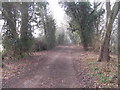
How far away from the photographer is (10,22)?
13.1m

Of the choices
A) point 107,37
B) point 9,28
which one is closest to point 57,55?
point 9,28

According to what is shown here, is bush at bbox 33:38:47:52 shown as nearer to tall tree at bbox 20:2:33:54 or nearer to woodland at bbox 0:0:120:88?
woodland at bbox 0:0:120:88

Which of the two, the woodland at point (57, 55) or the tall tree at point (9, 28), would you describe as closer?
the woodland at point (57, 55)

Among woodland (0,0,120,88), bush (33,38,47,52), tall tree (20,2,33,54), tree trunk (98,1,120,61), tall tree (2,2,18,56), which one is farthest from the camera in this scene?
bush (33,38,47,52)

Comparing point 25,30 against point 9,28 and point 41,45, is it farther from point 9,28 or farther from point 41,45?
point 41,45

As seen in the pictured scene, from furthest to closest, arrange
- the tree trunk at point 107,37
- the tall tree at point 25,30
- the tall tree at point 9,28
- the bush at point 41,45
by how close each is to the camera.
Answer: the bush at point 41,45 < the tall tree at point 25,30 < the tall tree at point 9,28 < the tree trunk at point 107,37

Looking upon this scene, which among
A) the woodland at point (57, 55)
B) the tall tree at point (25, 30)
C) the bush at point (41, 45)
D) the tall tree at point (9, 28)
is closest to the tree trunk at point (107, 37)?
the woodland at point (57, 55)

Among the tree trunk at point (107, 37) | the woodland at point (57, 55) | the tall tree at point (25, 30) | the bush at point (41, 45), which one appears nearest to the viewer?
the woodland at point (57, 55)

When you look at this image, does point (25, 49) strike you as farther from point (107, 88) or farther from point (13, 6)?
point (107, 88)

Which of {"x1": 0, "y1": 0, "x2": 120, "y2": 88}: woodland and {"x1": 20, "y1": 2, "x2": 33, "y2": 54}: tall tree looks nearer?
{"x1": 0, "y1": 0, "x2": 120, "y2": 88}: woodland

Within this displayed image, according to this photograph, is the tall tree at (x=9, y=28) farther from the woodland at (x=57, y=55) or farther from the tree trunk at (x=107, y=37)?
the tree trunk at (x=107, y=37)

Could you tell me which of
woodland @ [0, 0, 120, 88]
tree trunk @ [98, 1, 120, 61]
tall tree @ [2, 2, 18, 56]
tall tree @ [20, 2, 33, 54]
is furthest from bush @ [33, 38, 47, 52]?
tree trunk @ [98, 1, 120, 61]

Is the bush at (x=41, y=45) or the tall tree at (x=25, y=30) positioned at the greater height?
the tall tree at (x=25, y=30)

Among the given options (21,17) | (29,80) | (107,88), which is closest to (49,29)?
(21,17)
